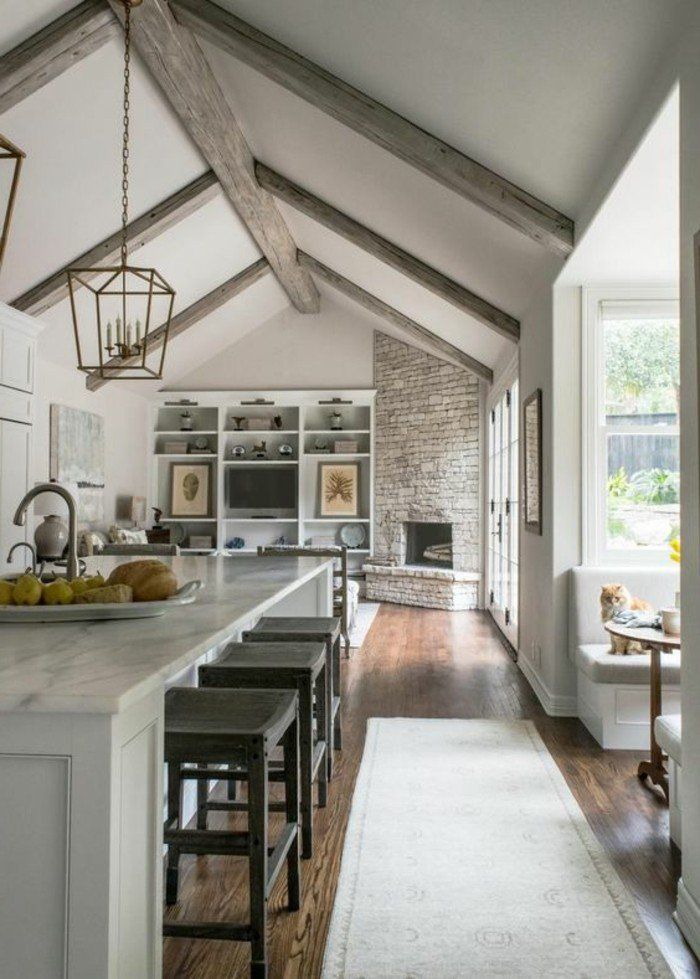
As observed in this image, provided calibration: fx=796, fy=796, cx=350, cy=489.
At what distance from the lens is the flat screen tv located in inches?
403

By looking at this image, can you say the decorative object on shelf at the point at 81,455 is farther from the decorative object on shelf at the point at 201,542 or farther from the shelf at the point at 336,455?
the shelf at the point at 336,455

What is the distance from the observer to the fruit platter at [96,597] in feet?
5.99

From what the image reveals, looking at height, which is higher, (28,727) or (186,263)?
(186,263)

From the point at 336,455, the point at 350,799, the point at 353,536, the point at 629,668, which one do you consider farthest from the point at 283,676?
the point at 336,455

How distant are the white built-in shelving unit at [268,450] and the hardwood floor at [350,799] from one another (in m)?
4.02

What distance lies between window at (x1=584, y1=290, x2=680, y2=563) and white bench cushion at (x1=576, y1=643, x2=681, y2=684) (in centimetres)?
76

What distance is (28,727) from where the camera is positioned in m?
1.21

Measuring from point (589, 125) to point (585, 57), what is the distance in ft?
1.30

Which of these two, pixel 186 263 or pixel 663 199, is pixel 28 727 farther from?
pixel 186 263

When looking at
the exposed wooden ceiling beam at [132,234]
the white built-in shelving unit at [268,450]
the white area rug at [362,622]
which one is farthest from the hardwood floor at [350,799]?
the white built-in shelving unit at [268,450]

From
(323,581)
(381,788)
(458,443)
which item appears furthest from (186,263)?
(381,788)

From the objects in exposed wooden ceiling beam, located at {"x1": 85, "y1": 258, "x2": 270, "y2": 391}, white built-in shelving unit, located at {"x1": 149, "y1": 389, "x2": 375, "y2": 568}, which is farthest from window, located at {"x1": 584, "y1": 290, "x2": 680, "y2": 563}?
white built-in shelving unit, located at {"x1": 149, "y1": 389, "x2": 375, "y2": 568}

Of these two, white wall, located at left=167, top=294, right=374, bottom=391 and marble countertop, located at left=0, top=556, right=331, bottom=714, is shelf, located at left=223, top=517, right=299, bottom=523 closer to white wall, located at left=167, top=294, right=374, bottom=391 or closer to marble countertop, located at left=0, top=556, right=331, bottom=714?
white wall, located at left=167, top=294, right=374, bottom=391

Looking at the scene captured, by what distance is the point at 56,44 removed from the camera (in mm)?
4141
